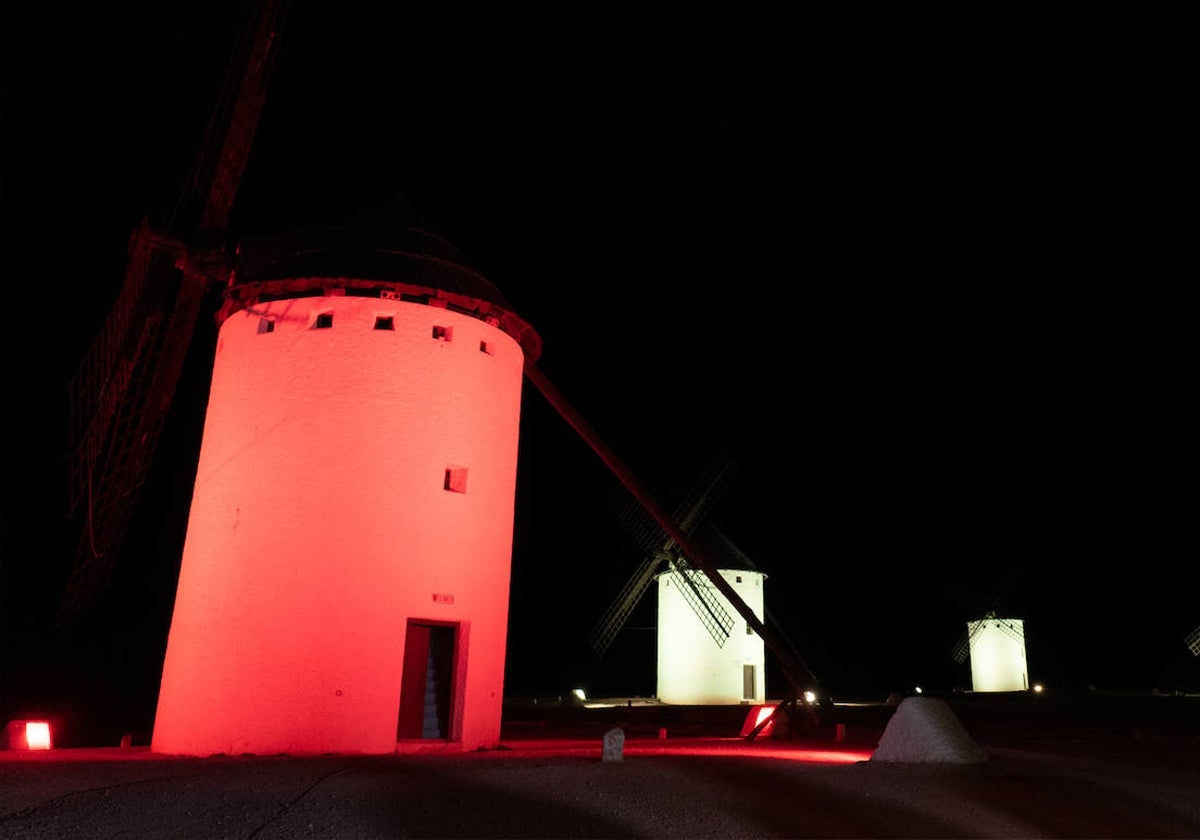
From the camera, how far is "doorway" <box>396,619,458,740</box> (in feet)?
46.6

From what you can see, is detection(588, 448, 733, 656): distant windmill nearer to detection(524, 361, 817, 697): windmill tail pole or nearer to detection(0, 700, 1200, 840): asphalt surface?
detection(524, 361, 817, 697): windmill tail pole

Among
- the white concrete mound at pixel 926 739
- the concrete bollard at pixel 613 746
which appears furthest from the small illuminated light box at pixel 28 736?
the white concrete mound at pixel 926 739

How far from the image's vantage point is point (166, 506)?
40656mm

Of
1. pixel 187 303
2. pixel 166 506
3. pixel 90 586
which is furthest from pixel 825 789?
pixel 166 506

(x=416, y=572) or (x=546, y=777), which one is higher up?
(x=416, y=572)

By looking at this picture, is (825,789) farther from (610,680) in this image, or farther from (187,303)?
(610,680)

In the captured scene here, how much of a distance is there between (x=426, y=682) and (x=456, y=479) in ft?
10.2

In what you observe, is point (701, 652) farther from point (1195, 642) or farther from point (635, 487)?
point (1195, 642)

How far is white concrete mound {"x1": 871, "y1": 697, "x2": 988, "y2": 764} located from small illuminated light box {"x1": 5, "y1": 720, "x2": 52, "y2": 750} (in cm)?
1225

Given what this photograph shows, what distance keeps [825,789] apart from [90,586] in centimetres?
1335

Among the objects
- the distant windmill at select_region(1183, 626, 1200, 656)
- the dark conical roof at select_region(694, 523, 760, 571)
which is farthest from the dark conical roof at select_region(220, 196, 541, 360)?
the distant windmill at select_region(1183, 626, 1200, 656)

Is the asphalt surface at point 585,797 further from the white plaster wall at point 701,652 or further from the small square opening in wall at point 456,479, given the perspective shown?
the white plaster wall at point 701,652

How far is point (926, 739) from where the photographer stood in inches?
455

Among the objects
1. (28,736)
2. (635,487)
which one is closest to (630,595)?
(635,487)
